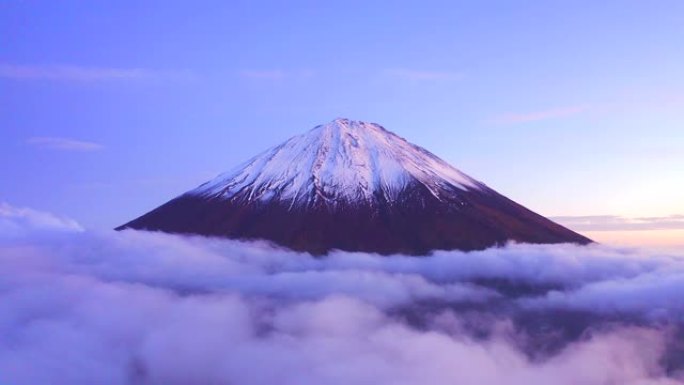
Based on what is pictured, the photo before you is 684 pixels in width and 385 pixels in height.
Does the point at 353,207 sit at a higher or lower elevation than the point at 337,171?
lower

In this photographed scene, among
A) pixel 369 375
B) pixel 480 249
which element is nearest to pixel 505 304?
pixel 480 249

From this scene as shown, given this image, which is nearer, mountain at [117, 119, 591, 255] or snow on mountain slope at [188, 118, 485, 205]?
mountain at [117, 119, 591, 255]

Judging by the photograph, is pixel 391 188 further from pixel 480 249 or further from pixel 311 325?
pixel 311 325

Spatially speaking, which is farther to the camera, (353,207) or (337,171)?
(337,171)

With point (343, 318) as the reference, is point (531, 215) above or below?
above
